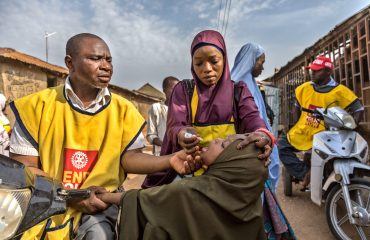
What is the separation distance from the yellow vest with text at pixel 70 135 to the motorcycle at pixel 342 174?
2.37 m

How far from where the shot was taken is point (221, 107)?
6.20ft

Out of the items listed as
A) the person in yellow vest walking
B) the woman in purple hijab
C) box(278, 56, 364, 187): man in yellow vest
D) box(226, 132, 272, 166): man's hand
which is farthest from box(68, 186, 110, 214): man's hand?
box(278, 56, 364, 187): man in yellow vest

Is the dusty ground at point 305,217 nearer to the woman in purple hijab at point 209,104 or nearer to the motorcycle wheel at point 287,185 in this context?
the motorcycle wheel at point 287,185

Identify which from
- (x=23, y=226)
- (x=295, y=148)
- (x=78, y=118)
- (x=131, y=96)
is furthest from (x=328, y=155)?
(x=131, y=96)

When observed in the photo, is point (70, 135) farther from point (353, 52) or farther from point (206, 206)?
point (353, 52)

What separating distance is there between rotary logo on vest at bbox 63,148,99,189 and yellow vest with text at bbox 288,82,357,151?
344 centimetres

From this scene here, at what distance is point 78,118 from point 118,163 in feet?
1.11

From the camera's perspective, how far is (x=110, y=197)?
4.91 feet

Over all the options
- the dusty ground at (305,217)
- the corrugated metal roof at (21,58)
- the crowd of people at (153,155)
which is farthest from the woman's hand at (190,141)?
the corrugated metal roof at (21,58)

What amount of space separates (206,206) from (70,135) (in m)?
0.86

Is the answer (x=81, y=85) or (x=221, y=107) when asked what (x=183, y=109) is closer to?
(x=221, y=107)

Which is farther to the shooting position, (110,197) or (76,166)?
(76,166)

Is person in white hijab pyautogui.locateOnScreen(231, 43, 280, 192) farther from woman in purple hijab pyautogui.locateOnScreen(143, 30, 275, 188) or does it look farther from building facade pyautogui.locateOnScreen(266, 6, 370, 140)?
building facade pyautogui.locateOnScreen(266, 6, 370, 140)

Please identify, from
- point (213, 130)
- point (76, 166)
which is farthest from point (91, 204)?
point (213, 130)
